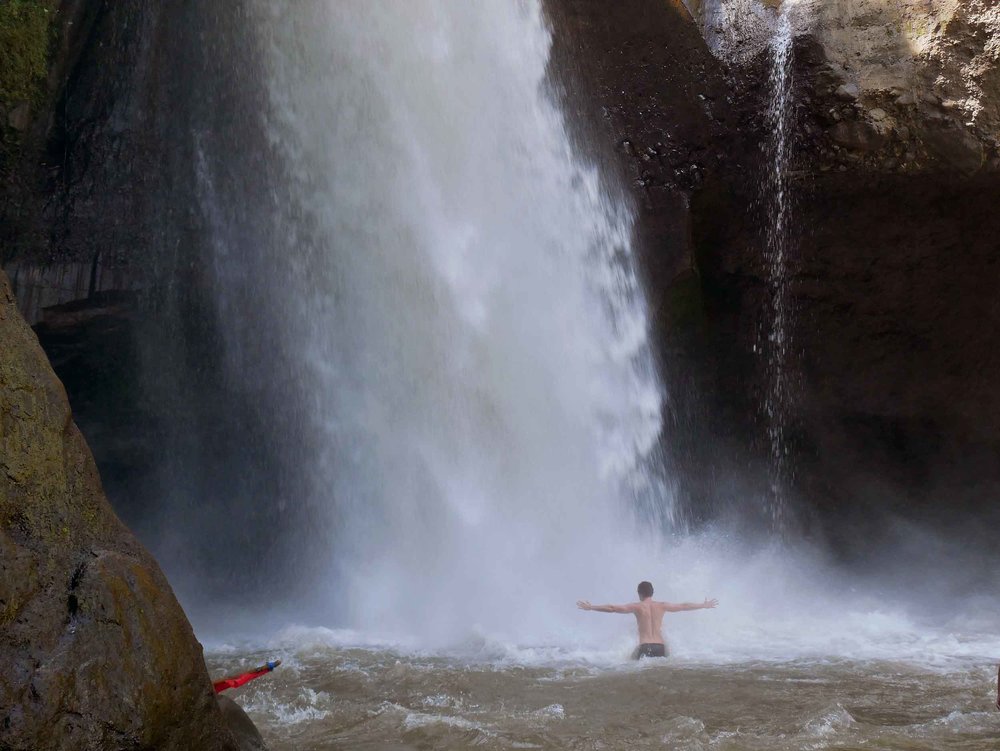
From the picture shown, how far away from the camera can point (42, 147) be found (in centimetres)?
1016

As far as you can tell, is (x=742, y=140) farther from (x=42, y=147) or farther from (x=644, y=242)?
(x=42, y=147)

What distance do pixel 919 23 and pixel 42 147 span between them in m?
9.41

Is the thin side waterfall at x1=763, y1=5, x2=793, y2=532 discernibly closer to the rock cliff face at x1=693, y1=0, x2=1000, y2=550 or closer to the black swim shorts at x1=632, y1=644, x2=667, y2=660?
the rock cliff face at x1=693, y1=0, x2=1000, y2=550

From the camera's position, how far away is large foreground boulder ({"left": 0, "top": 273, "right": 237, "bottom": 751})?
10.2ft

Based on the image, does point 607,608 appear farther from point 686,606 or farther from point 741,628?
point 741,628

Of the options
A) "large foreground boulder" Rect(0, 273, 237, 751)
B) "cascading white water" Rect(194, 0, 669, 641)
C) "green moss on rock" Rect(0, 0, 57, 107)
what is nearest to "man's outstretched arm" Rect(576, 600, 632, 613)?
"cascading white water" Rect(194, 0, 669, 641)

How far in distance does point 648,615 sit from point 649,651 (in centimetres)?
34

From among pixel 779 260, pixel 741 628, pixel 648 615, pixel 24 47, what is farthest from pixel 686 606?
pixel 24 47

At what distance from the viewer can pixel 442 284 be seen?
10.4 m

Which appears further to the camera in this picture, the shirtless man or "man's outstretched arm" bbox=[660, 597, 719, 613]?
"man's outstretched arm" bbox=[660, 597, 719, 613]

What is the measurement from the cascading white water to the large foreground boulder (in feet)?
21.2

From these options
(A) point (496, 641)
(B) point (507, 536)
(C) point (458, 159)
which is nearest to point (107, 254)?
(C) point (458, 159)

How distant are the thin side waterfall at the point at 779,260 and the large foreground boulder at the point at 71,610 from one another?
845 centimetres

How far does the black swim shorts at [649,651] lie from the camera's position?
7.30 metres
